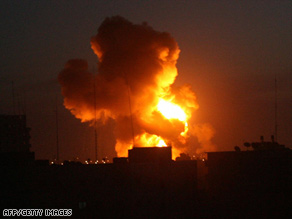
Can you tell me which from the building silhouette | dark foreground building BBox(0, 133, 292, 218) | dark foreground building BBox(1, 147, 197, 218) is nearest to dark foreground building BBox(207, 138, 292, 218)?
dark foreground building BBox(0, 133, 292, 218)

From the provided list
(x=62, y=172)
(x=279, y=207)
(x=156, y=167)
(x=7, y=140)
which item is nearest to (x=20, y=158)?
(x=62, y=172)

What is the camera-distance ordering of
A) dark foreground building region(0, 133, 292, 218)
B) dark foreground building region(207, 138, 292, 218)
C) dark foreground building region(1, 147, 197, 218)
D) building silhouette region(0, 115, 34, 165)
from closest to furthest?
dark foreground building region(1, 147, 197, 218)
dark foreground building region(0, 133, 292, 218)
dark foreground building region(207, 138, 292, 218)
building silhouette region(0, 115, 34, 165)

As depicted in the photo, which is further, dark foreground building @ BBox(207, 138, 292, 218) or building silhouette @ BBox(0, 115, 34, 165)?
building silhouette @ BBox(0, 115, 34, 165)

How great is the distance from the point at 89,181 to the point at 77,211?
163 inches

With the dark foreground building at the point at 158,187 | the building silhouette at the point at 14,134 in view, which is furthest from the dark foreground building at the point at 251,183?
the building silhouette at the point at 14,134

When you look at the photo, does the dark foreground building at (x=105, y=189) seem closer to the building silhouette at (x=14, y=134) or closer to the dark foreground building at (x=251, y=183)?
the dark foreground building at (x=251, y=183)

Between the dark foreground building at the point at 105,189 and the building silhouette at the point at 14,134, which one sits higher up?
the building silhouette at the point at 14,134

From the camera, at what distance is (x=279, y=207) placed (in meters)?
52.5

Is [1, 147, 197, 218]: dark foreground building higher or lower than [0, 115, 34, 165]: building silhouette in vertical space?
lower

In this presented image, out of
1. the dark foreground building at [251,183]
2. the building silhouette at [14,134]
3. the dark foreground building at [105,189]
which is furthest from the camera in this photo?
the building silhouette at [14,134]

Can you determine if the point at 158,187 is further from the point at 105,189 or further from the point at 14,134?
the point at 14,134

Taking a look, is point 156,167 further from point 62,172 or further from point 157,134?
point 157,134

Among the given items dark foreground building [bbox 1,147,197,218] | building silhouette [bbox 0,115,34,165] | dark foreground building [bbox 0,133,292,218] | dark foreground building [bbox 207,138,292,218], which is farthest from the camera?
building silhouette [bbox 0,115,34,165]

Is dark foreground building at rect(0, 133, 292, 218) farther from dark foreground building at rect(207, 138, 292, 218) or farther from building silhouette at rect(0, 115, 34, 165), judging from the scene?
building silhouette at rect(0, 115, 34, 165)
